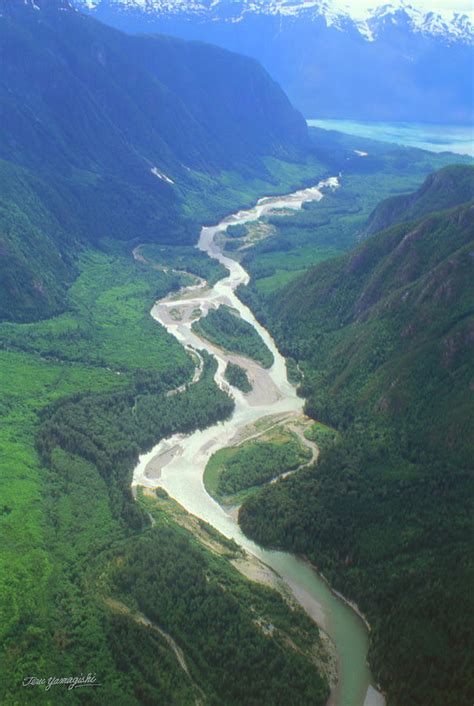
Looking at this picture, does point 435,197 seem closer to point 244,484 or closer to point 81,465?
point 244,484

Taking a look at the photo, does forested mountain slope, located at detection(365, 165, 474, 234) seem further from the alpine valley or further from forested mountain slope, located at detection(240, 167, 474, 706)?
the alpine valley

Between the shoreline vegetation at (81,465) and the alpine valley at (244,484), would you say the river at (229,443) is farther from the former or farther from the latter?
the shoreline vegetation at (81,465)

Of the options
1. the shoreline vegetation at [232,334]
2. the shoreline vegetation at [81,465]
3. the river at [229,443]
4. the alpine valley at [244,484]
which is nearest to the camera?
the shoreline vegetation at [81,465]

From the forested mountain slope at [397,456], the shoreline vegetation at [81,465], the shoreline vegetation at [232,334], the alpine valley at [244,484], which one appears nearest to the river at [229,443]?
the alpine valley at [244,484]

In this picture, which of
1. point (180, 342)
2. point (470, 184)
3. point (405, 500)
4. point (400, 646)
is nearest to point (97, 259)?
point (180, 342)

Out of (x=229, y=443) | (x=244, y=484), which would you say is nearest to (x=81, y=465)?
(x=229, y=443)

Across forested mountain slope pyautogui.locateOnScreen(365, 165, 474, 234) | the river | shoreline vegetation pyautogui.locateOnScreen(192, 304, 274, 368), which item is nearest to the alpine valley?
the river
